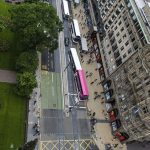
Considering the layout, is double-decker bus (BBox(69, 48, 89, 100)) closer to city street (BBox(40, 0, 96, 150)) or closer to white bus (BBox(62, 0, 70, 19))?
city street (BBox(40, 0, 96, 150))

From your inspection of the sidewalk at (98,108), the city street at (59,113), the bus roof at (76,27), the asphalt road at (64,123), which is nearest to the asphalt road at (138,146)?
the sidewalk at (98,108)

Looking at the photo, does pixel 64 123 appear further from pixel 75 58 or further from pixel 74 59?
pixel 75 58

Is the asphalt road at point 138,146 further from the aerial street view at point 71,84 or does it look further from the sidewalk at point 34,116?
the sidewalk at point 34,116

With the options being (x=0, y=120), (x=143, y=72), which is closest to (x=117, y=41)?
(x=143, y=72)

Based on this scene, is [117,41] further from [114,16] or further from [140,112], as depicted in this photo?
[140,112]

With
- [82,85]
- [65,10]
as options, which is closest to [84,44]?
[65,10]

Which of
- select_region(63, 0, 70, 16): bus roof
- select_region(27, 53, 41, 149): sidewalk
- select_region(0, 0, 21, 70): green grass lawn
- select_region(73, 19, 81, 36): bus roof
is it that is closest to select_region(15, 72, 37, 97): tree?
select_region(27, 53, 41, 149): sidewalk
